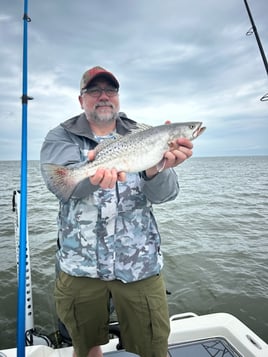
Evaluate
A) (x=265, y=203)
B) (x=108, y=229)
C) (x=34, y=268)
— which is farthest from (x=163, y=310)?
(x=265, y=203)

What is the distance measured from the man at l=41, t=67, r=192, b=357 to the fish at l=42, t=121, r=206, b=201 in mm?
76

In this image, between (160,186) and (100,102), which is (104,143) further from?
(160,186)

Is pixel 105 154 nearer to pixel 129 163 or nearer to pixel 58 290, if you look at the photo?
pixel 129 163

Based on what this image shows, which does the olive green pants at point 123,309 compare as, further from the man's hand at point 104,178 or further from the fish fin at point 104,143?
the fish fin at point 104,143

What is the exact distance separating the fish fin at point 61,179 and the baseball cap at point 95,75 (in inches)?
42.7

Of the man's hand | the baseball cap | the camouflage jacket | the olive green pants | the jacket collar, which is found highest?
the baseball cap

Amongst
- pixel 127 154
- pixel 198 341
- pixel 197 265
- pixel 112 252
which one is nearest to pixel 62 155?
pixel 127 154

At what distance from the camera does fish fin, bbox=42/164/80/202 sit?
2.73m

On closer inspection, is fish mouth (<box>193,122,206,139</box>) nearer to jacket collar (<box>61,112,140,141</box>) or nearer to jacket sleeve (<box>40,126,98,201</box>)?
jacket collar (<box>61,112,140,141</box>)

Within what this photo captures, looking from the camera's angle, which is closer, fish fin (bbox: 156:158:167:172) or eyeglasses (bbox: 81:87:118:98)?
fish fin (bbox: 156:158:167:172)

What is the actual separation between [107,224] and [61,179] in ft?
2.18

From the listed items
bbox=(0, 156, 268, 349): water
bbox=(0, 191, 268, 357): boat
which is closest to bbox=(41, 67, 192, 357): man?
bbox=(0, 191, 268, 357): boat

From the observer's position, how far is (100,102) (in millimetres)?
3109

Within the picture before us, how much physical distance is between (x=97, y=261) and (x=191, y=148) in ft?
4.99
